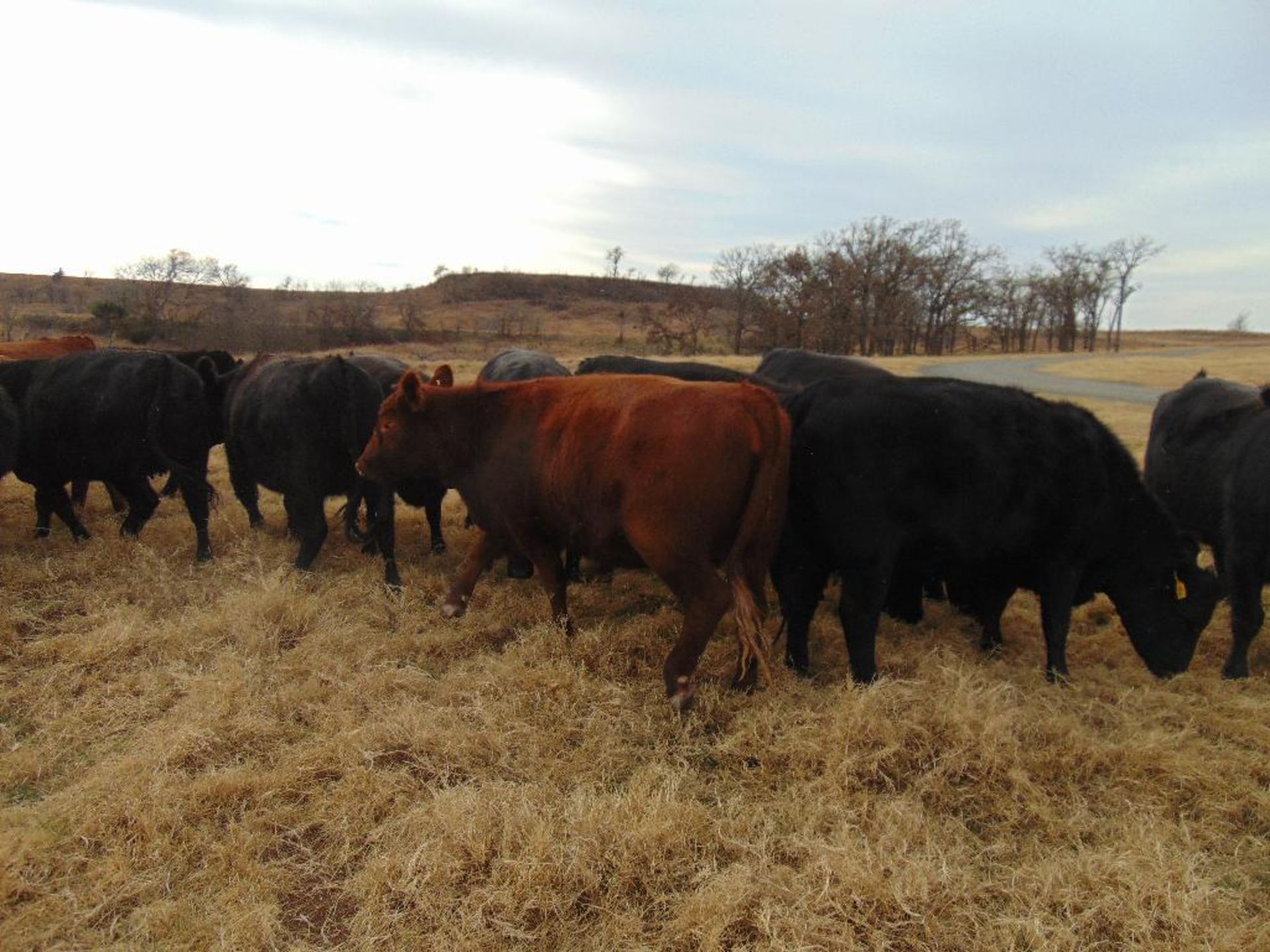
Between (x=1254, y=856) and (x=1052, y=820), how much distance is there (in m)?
0.74

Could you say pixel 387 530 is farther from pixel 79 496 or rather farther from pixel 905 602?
pixel 79 496

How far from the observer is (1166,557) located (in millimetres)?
4598

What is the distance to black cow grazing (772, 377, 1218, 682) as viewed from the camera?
12.9ft

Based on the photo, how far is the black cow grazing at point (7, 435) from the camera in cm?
605

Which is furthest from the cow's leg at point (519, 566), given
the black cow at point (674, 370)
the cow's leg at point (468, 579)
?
the black cow at point (674, 370)

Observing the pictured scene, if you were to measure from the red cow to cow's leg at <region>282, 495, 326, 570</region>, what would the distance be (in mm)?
1800

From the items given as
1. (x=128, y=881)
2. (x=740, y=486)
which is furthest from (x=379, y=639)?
(x=740, y=486)

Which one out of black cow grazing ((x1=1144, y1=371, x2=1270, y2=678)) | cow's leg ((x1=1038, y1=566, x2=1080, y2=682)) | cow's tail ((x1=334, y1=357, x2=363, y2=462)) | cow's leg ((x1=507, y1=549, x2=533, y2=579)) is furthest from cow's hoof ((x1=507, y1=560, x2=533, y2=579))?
black cow grazing ((x1=1144, y1=371, x2=1270, y2=678))

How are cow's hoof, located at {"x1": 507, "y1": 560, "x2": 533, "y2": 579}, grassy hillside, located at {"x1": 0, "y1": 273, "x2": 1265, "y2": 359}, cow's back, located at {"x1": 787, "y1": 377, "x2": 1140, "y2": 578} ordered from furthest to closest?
grassy hillside, located at {"x1": 0, "y1": 273, "x2": 1265, "y2": 359}
cow's hoof, located at {"x1": 507, "y1": 560, "x2": 533, "y2": 579}
cow's back, located at {"x1": 787, "y1": 377, "x2": 1140, "y2": 578}

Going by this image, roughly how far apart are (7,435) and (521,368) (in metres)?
4.38

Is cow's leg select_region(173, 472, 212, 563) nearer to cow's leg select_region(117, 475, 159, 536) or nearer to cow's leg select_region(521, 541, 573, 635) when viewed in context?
cow's leg select_region(117, 475, 159, 536)

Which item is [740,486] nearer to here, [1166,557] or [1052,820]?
[1052,820]

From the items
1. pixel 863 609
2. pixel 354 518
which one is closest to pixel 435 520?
pixel 354 518

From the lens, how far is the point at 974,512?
4.00 m
